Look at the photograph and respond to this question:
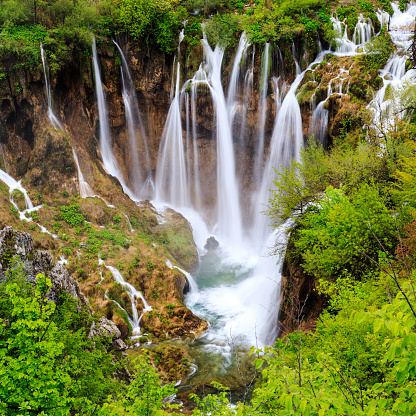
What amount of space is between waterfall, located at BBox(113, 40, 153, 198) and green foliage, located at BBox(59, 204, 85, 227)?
33.3ft

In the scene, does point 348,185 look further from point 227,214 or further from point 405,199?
point 227,214

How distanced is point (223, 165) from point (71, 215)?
49.2 ft

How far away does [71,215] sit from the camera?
2122 centimetres

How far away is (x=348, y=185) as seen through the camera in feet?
47.3

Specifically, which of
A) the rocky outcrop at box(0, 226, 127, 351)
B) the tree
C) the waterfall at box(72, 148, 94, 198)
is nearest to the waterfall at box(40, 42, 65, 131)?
the waterfall at box(72, 148, 94, 198)

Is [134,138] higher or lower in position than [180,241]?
higher

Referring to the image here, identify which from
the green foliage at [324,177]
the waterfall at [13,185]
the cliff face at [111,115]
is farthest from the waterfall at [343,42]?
the waterfall at [13,185]

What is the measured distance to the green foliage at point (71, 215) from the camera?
68.3 feet

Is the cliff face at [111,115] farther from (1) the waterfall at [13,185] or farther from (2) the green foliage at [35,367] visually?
(2) the green foliage at [35,367]

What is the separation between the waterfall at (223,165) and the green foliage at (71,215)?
13.2m

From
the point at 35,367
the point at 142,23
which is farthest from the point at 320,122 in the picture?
the point at 35,367

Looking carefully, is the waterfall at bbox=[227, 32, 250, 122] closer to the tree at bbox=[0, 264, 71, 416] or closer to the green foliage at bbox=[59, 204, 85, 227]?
the green foliage at bbox=[59, 204, 85, 227]

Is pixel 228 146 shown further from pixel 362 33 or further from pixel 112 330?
pixel 112 330

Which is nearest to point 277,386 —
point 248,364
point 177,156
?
point 248,364
